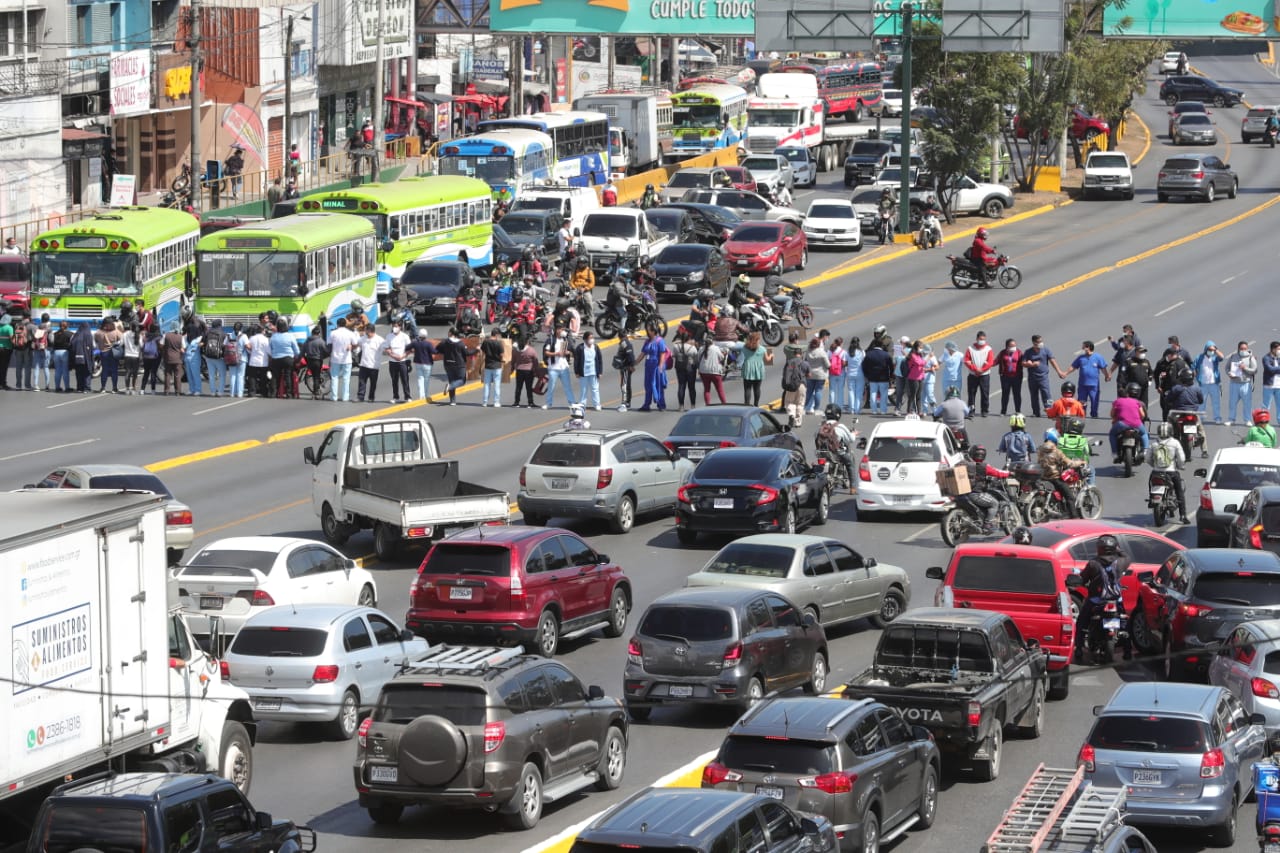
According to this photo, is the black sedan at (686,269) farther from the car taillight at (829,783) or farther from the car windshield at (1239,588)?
the car taillight at (829,783)

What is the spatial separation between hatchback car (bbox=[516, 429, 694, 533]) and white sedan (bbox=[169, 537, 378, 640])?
5784 millimetres

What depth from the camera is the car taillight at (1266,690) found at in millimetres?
20438

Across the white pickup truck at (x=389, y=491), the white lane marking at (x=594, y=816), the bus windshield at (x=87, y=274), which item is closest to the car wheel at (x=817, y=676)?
the white lane marking at (x=594, y=816)

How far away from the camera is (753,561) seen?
24969 millimetres

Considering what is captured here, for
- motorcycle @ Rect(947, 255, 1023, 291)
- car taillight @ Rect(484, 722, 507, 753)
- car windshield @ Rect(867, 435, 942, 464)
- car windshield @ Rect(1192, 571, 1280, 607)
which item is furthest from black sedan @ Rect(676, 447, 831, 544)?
motorcycle @ Rect(947, 255, 1023, 291)

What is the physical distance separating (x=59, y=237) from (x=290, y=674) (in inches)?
1009

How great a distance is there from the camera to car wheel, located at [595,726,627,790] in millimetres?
19438

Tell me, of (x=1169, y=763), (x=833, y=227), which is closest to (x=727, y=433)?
(x=1169, y=763)

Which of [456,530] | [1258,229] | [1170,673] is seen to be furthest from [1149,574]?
[1258,229]

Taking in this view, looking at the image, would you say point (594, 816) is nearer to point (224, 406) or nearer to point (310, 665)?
point (310, 665)

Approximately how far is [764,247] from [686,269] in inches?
165

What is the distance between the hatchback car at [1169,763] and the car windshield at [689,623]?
4.50 metres

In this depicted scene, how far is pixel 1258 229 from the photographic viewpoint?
65438 mm

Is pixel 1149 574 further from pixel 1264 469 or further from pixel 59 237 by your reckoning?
pixel 59 237
